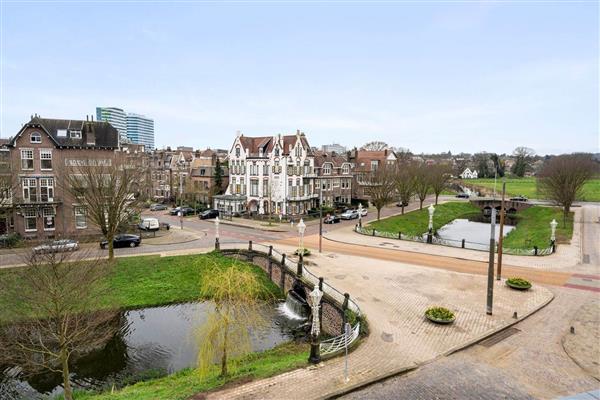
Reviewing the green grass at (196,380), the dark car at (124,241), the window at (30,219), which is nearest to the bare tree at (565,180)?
the green grass at (196,380)

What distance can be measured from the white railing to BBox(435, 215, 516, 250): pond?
28940 mm

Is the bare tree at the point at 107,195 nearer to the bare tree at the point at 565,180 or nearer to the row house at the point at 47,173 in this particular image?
the row house at the point at 47,173

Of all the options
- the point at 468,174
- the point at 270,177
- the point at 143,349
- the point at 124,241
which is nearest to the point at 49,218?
the point at 124,241

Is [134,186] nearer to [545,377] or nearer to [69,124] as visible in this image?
[69,124]

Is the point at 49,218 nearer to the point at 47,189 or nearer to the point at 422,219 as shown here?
the point at 47,189

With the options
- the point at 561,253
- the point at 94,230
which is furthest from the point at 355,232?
the point at 94,230

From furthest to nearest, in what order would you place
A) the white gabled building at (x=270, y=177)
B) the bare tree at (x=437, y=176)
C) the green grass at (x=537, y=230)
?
the bare tree at (x=437, y=176) → the white gabled building at (x=270, y=177) → the green grass at (x=537, y=230)

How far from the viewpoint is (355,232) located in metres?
44.3

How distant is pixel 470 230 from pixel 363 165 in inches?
980

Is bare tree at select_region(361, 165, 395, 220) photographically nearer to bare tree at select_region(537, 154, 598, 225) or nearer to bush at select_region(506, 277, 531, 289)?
bare tree at select_region(537, 154, 598, 225)

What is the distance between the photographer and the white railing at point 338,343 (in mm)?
14586

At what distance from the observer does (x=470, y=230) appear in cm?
5716

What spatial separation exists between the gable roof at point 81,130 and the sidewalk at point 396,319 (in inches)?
1115

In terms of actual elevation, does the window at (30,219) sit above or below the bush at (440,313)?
above
